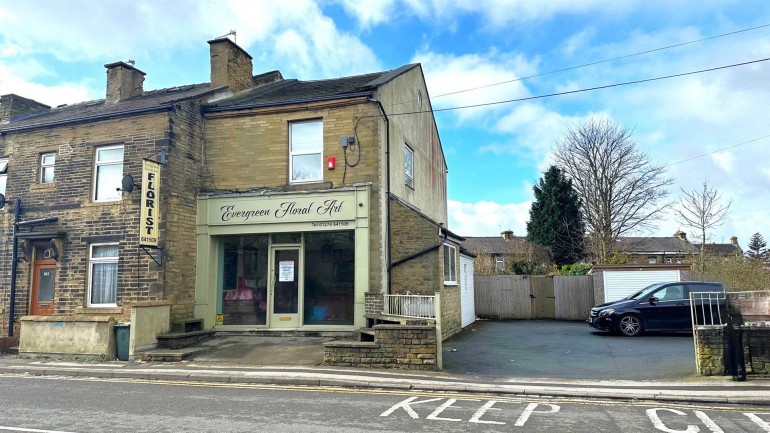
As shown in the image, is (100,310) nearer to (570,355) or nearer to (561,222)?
(570,355)

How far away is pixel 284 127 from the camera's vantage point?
14.2m

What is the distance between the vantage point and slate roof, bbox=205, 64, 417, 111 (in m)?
14.0

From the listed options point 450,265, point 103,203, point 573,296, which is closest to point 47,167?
point 103,203

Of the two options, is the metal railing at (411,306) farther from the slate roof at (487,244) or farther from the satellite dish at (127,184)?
the slate roof at (487,244)

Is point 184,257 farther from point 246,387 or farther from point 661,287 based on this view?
point 661,287

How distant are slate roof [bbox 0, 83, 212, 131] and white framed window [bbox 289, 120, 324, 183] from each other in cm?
316

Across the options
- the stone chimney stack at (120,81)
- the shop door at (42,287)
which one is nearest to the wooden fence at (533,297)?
the stone chimney stack at (120,81)

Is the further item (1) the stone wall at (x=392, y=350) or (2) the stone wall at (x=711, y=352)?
(1) the stone wall at (x=392, y=350)

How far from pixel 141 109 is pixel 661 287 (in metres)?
15.4

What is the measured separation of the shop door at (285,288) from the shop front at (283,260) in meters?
0.03

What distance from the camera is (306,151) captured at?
14102mm

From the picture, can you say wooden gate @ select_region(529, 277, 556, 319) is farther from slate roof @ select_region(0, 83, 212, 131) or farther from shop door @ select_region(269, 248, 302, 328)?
slate roof @ select_region(0, 83, 212, 131)

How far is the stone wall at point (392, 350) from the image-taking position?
1012cm

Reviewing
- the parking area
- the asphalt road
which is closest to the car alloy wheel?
the parking area
